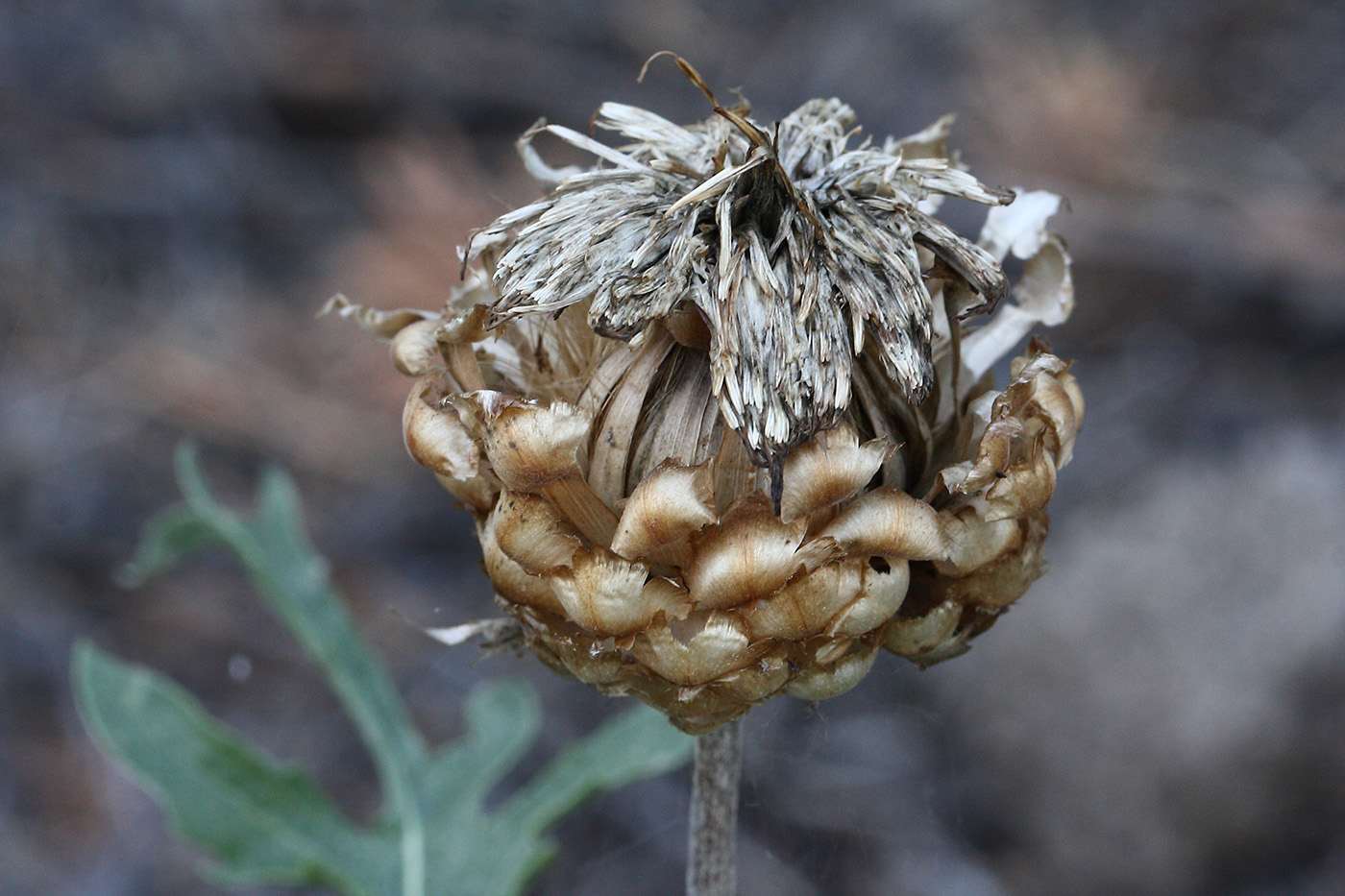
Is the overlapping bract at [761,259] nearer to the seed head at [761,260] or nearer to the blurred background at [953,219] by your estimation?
the seed head at [761,260]

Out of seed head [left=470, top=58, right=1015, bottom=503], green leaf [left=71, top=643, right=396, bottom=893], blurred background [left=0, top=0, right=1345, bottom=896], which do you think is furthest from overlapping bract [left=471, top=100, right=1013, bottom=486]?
green leaf [left=71, top=643, right=396, bottom=893]

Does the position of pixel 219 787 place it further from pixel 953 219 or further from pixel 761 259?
pixel 953 219

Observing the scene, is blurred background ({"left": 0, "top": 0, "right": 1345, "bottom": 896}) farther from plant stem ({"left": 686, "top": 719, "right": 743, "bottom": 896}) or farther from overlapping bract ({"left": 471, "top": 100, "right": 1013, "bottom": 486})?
overlapping bract ({"left": 471, "top": 100, "right": 1013, "bottom": 486})

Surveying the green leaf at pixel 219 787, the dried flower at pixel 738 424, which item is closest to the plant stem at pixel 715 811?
the dried flower at pixel 738 424

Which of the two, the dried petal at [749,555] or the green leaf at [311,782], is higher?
the dried petal at [749,555]

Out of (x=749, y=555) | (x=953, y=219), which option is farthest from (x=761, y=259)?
(x=953, y=219)

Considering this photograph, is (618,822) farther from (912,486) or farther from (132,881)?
(912,486)
